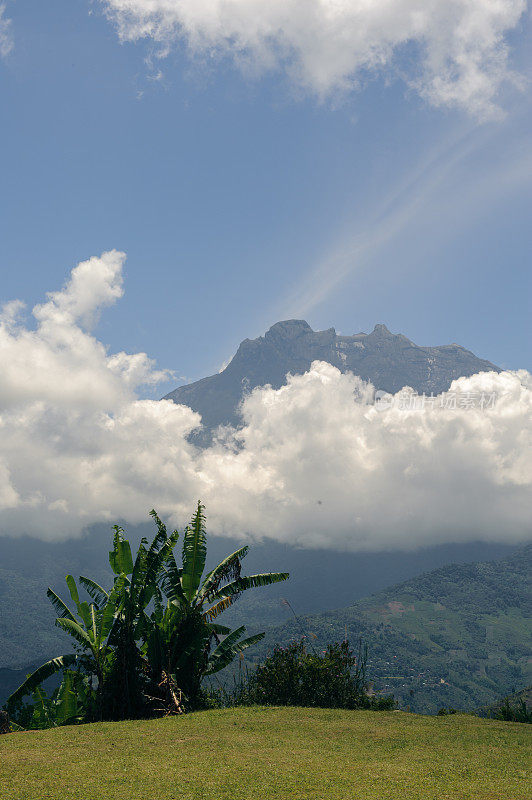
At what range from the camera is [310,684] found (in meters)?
21.2

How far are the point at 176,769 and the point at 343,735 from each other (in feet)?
17.4

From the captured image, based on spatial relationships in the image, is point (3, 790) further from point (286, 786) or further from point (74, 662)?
point (74, 662)

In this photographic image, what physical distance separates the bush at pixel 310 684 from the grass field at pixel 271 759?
12.2 feet

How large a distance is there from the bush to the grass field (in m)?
3.71

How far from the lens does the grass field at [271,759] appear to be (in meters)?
9.80

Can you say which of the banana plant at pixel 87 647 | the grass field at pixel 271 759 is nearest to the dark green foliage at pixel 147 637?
the banana plant at pixel 87 647

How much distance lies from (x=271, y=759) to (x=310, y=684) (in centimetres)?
1006

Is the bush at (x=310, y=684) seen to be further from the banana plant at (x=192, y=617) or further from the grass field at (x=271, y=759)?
the grass field at (x=271, y=759)

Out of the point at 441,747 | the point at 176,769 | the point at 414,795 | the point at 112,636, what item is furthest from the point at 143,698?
the point at 414,795

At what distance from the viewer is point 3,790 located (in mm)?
9625

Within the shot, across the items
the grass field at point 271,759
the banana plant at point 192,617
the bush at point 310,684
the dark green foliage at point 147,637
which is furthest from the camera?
the banana plant at point 192,617

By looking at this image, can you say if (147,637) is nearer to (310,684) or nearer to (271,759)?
(310,684)

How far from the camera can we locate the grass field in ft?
32.1

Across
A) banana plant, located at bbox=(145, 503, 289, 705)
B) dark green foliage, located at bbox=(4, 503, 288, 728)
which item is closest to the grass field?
dark green foliage, located at bbox=(4, 503, 288, 728)
